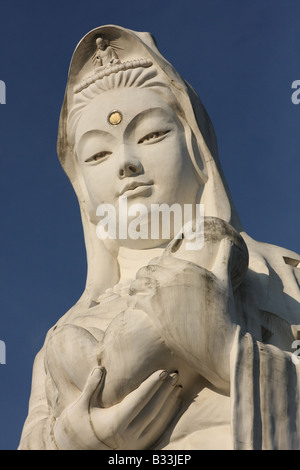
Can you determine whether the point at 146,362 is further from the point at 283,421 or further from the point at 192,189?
the point at 192,189

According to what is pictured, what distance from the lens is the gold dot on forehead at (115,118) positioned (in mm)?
10898

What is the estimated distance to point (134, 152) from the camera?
35.2 ft

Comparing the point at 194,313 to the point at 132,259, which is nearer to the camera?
the point at 194,313

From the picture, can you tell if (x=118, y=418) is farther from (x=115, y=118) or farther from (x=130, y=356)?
(x=115, y=118)

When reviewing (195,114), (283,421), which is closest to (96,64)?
(195,114)

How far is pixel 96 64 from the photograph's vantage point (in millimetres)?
11562

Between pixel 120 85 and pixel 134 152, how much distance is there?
3.04 feet

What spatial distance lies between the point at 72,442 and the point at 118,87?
4121 mm

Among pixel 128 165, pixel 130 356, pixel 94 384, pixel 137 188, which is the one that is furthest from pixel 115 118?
pixel 94 384

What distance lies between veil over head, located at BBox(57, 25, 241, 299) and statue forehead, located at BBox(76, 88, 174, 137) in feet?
0.53

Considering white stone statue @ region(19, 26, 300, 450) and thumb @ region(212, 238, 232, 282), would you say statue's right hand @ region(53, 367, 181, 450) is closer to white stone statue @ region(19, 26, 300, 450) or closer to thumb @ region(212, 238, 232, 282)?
white stone statue @ region(19, 26, 300, 450)

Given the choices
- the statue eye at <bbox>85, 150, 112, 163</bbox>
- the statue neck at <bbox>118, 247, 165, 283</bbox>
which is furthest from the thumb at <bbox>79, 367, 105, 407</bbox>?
the statue eye at <bbox>85, 150, 112, 163</bbox>

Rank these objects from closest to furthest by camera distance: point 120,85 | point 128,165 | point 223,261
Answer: point 223,261, point 128,165, point 120,85

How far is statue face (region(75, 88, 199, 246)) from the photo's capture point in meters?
10.6
